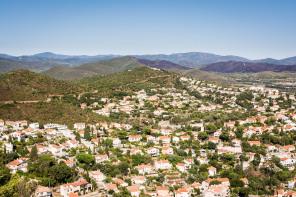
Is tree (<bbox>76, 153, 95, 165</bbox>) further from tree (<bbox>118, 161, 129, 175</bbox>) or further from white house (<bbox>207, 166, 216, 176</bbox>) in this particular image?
white house (<bbox>207, 166, 216, 176</bbox>)

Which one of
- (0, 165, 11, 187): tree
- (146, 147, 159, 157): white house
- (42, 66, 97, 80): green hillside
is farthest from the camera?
(42, 66, 97, 80): green hillside

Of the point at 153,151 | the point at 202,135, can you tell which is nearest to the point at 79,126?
the point at 153,151

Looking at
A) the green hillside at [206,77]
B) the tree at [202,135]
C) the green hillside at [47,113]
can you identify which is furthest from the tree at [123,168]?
the green hillside at [206,77]

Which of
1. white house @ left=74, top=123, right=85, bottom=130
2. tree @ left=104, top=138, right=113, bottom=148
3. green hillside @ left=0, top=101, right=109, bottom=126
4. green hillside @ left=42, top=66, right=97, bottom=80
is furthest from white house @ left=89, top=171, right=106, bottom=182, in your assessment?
green hillside @ left=42, top=66, right=97, bottom=80

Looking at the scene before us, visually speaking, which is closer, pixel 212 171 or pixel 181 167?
pixel 212 171

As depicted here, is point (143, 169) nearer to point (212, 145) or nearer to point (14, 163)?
point (212, 145)

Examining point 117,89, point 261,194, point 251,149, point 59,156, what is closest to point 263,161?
point 251,149

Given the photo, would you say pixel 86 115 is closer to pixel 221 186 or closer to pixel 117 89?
pixel 117 89
